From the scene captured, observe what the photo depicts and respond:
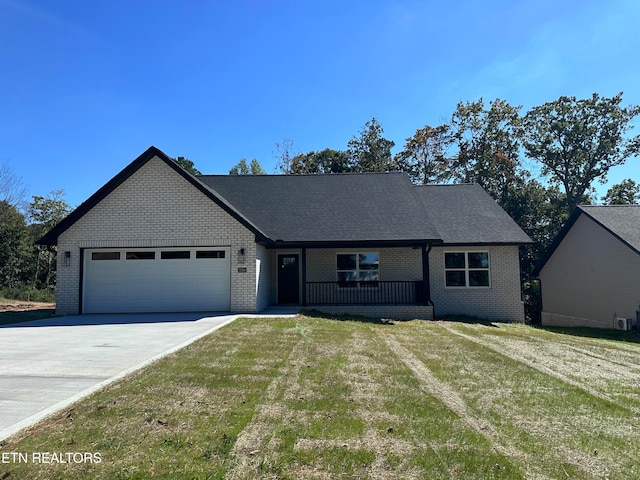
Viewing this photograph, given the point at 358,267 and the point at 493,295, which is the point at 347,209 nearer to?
the point at 358,267

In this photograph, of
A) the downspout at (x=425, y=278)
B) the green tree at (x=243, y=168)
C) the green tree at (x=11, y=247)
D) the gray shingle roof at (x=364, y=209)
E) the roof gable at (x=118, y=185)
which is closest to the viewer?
the roof gable at (x=118, y=185)

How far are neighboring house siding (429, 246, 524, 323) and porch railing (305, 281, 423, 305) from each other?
1.23 metres

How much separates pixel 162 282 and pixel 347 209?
765cm

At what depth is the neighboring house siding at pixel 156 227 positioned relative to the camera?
1366 centimetres

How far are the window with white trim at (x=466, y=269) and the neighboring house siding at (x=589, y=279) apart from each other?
6.21 metres

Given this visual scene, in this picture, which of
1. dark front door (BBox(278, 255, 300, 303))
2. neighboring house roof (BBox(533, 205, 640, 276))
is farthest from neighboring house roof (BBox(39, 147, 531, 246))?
neighboring house roof (BBox(533, 205, 640, 276))

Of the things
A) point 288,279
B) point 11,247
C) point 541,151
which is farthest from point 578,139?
point 11,247

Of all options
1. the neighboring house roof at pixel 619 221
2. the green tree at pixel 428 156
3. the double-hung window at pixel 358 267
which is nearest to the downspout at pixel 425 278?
the double-hung window at pixel 358 267

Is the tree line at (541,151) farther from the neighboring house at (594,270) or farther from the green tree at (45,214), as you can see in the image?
the green tree at (45,214)

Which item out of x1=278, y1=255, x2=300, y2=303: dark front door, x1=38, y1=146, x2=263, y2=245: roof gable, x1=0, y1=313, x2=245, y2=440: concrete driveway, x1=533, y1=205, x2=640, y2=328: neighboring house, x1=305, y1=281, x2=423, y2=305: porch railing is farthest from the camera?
x1=533, y1=205, x2=640, y2=328: neighboring house

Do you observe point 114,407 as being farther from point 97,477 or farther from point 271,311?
point 271,311

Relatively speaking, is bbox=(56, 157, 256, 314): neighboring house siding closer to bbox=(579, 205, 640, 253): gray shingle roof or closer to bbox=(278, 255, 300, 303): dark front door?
bbox=(278, 255, 300, 303): dark front door

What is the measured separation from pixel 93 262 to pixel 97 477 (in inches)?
483

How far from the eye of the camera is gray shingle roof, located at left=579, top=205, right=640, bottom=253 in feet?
56.3
